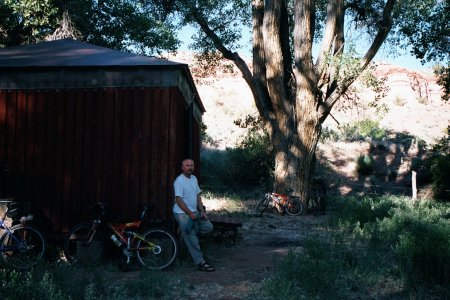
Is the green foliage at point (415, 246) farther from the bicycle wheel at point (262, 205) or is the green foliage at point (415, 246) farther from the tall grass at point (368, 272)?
the bicycle wheel at point (262, 205)

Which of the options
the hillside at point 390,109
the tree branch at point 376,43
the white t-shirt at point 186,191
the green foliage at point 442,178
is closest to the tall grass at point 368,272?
the white t-shirt at point 186,191

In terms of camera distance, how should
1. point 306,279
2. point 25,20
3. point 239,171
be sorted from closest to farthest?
point 306,279, point 25,20, point 239,171

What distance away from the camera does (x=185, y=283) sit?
7.28m

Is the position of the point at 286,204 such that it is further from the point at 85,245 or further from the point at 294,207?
the point at 85,245

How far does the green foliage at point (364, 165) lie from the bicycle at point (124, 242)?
75.4 ft

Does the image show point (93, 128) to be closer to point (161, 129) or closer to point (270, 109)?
point (161, 129)

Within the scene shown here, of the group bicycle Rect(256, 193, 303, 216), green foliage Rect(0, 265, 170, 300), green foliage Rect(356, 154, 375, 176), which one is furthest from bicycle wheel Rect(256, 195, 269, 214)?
green foliage Rect(356, 154, 375, 176)

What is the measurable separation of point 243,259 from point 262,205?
8.46 metres

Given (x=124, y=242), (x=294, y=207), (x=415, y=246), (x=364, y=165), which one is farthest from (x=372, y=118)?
(x=124, y=242)

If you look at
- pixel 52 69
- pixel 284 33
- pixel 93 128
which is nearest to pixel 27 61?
pixel 52 69

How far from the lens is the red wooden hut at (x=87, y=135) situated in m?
8.96

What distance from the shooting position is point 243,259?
30.5ft

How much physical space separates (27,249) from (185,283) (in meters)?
2.87

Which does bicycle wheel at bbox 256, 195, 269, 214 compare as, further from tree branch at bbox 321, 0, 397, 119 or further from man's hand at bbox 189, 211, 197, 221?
man's hand at bbox 189, 211, 197, 221
